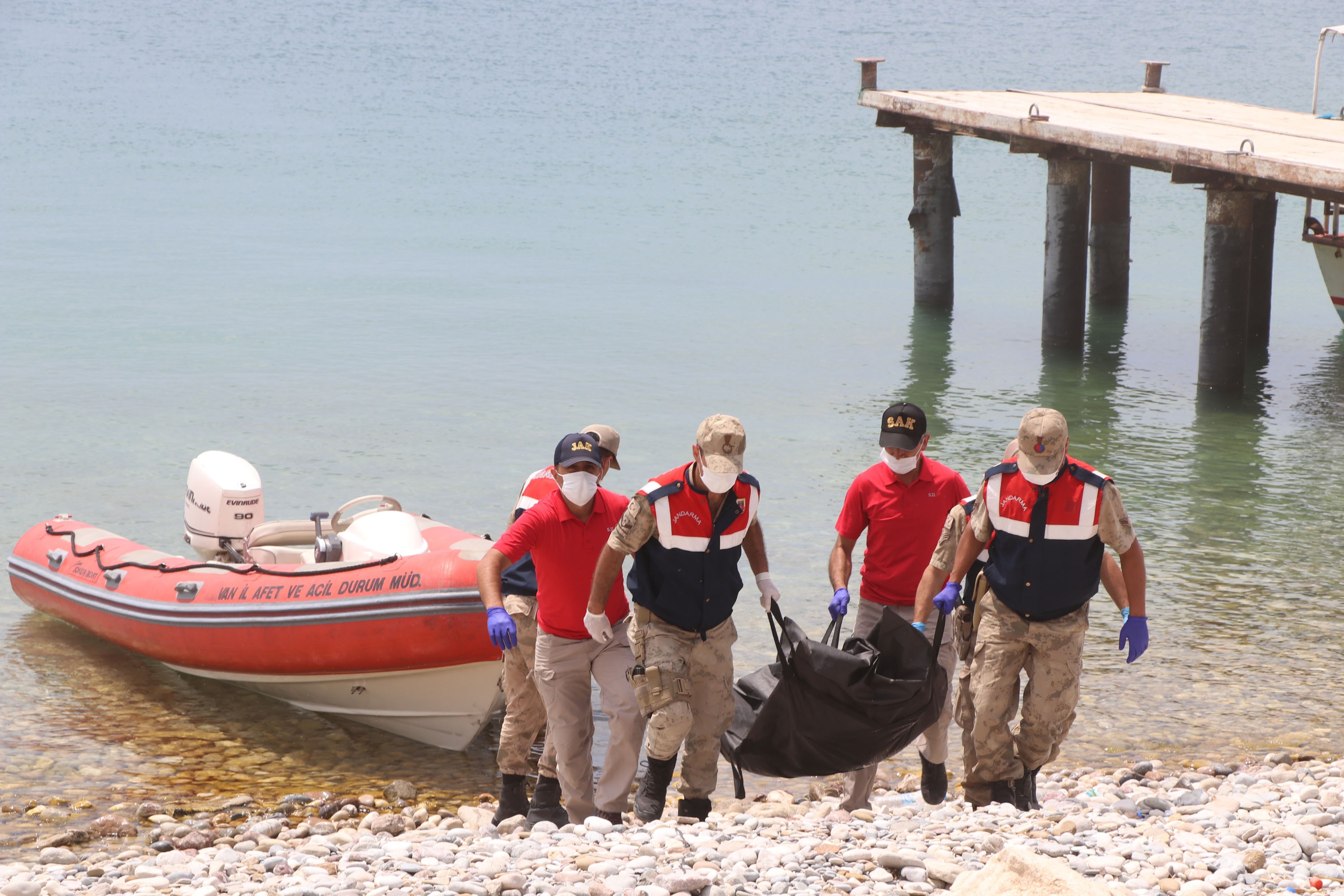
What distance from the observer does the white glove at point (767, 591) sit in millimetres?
5258

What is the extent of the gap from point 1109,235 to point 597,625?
18.7 m

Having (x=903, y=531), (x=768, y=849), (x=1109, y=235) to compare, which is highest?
(x=1109, y=235)

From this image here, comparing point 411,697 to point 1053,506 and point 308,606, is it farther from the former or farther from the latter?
point 1053,506

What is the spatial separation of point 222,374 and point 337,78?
130 ft

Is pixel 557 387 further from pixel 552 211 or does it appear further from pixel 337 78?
pixel 337 78

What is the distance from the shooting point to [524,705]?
570 centimetres

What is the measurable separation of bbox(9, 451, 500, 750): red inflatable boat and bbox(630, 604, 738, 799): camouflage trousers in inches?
64.7

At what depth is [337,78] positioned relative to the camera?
2203 inches

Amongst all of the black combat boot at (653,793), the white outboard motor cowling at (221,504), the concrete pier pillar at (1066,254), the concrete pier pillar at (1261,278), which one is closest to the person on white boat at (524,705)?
the black combat boot at (653,793)

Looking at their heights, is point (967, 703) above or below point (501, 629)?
below

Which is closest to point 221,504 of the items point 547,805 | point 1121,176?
point 547,805

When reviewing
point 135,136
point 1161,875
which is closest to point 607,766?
point 1161,875

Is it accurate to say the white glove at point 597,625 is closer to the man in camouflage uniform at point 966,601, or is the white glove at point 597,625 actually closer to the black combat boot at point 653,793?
the black combat boot at point 653,793

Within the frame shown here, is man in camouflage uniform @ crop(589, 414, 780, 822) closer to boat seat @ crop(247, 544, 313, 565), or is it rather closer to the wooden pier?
boat seat @ crop(247, 544, 313, 565)
